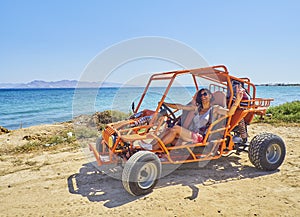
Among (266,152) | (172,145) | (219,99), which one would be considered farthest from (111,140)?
(266,152)

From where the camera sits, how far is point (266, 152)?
4918mm

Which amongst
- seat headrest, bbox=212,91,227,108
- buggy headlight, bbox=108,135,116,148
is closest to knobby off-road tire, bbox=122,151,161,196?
buggy headlight, bbox=108,135,116,148

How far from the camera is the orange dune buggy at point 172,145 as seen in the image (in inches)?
160

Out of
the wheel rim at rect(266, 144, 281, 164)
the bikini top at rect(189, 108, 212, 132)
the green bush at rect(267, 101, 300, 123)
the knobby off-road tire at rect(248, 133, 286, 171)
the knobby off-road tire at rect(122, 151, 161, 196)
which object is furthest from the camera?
the green bush at rect(267, 101, 300, 123)

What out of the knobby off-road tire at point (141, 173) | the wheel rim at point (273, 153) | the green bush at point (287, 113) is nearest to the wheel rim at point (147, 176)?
the knobby off-road tire at point (141, 173)

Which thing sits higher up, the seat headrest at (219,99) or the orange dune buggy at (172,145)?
the seat headrest at (219,99)

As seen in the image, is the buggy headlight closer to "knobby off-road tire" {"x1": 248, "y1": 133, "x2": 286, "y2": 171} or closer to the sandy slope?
the sandy slope

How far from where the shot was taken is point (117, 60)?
19.5 feet

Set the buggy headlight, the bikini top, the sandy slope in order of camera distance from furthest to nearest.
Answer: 1. the bikini top
2. the buggy headlight
3. the sandy slope

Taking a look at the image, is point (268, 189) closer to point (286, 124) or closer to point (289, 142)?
point (289, 142)

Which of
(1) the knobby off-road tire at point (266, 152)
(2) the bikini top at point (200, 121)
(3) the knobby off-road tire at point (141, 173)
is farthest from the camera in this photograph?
(2) the bikini top at point (200, 121)

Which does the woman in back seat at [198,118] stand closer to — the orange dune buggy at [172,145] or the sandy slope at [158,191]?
the orange dune buggy at [172,145]

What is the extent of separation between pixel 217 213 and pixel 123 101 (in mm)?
3812

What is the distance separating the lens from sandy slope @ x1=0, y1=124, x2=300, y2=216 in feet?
11.6
